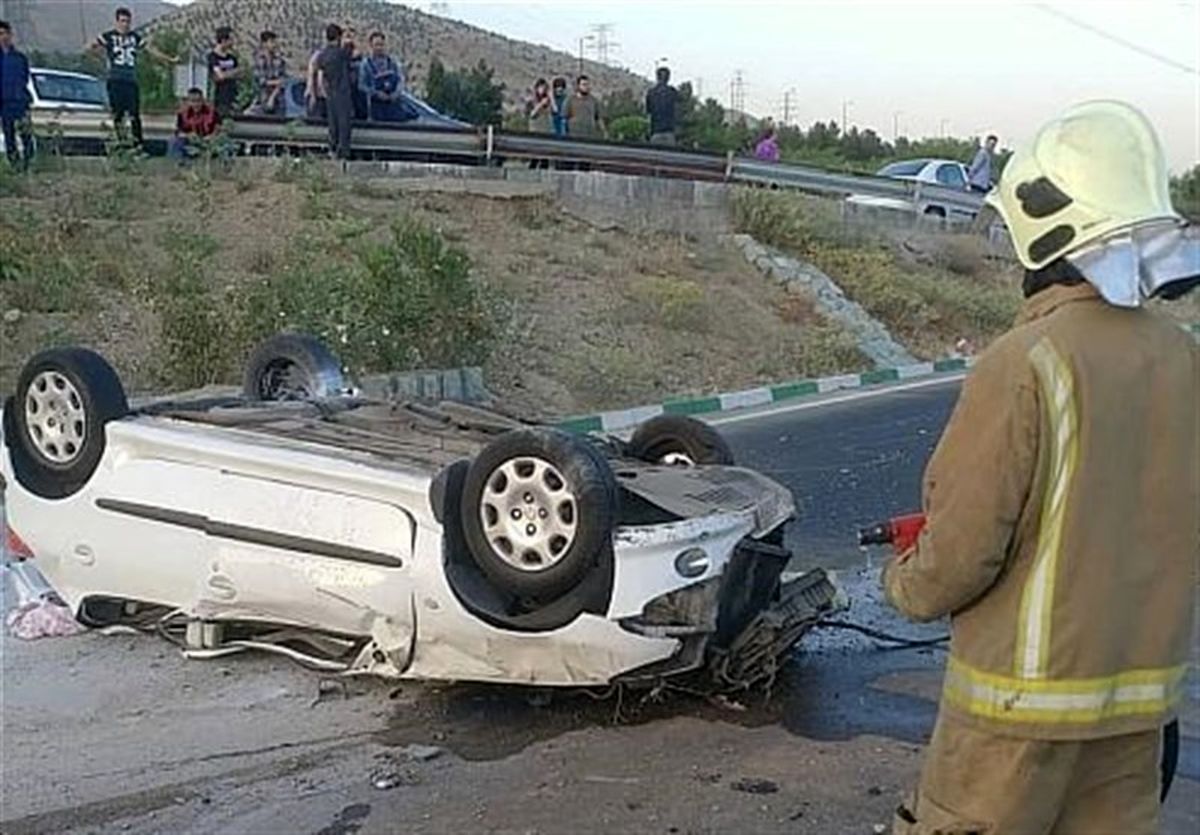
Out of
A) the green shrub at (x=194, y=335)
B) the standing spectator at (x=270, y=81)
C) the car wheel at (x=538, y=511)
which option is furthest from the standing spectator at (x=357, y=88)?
the car wheel at (x=538, y=511)

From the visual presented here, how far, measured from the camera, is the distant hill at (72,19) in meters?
72.8

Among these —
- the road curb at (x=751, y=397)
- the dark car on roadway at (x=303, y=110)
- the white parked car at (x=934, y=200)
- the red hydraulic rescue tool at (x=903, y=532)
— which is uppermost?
the dark car on roadway at (x=303, y=110)

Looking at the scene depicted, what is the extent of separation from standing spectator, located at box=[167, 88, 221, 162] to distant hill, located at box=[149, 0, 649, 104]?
1655 inches

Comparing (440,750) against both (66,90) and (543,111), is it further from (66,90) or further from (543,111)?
(66,90)

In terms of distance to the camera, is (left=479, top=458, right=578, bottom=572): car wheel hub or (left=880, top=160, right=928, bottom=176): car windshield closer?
(left=479, top=458, right=578, bottom=572): car wheel hub

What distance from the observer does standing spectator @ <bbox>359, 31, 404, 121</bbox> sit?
19.5 meters

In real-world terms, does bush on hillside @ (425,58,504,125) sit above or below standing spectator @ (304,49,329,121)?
above

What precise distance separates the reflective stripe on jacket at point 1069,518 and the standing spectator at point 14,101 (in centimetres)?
1520

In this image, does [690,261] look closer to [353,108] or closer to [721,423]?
[353,108]

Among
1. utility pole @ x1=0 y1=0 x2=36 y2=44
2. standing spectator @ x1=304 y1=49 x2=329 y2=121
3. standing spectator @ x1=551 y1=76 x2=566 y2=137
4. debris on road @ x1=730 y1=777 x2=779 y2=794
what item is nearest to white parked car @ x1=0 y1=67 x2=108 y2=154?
standing spectator @ x1=304 y1=49 x2=329 y2=121

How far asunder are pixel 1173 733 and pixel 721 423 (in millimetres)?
9362

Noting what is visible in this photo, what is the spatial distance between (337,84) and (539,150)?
3.23 meters

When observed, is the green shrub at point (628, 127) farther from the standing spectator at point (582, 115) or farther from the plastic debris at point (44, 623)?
the plastic debris at point (44, 623)

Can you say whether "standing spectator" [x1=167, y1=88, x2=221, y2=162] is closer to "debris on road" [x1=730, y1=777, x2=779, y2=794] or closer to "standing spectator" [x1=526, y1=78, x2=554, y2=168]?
"standing spectator" [x1=526, y1=78, x2=554, y2=168]
